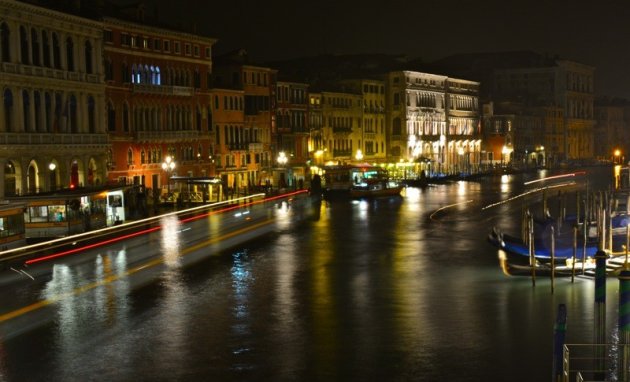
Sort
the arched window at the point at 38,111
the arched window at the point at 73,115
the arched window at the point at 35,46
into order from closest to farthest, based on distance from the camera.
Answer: the arched window at the point at 35,46
the arched window at the point at 38,111
the arched window at the point at 73,115

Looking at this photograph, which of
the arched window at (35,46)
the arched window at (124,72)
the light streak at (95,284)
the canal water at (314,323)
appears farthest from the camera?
the arched window at (124,72)

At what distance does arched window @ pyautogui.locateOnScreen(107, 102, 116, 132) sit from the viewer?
50.5 m

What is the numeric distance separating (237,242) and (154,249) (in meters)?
3.80

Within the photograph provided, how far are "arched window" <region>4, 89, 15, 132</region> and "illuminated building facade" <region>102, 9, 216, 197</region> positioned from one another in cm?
1024

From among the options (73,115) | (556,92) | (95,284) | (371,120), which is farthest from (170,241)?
(556,92)

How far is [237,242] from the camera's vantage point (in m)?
33.5

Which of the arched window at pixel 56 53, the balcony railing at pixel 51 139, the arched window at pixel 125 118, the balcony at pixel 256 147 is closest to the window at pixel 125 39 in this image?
the arched window at pixel 125 118

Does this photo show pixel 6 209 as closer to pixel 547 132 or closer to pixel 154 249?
pixel 154 249

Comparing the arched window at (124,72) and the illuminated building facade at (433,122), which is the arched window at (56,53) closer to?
the arched window at (124,72)

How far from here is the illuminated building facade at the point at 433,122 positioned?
97.1 m

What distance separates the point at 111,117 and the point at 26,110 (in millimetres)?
9515

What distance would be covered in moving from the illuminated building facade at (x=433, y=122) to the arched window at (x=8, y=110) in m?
57.3

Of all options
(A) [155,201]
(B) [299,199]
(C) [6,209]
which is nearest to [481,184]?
(B) [299,199]

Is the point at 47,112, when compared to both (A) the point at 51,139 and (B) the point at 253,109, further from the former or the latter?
(B) the point at 253,109
